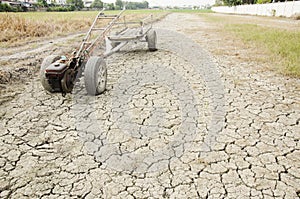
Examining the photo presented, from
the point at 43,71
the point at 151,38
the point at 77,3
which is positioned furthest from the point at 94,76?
the point at 77,3

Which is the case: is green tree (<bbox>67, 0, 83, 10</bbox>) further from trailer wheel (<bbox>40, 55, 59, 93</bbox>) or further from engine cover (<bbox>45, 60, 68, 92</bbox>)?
engine cover (<bbox>45, 60, 68, 92</bbox>)

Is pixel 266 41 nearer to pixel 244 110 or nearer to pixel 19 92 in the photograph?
pixel 244 110

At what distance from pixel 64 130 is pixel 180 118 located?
158cm

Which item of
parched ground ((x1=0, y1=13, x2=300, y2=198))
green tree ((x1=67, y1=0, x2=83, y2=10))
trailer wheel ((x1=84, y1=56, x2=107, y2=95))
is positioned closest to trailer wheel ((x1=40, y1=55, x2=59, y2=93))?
parched ground ((x1=0, y1=13, x2=300, y2=198))

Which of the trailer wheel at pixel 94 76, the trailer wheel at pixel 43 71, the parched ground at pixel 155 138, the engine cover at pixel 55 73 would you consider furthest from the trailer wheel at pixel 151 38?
the engine cover at pixel 55 73

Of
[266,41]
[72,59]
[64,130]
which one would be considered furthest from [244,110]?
[266,41]

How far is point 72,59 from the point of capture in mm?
3777

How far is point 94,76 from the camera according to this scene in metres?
3.61

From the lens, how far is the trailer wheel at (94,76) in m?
3.59

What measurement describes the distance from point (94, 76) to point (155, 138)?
1.47 m

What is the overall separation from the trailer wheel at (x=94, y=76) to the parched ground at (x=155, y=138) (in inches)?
7.7

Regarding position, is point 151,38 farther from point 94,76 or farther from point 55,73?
point 55,73

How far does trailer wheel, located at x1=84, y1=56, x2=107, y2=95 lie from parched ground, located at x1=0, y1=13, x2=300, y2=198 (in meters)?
0.19

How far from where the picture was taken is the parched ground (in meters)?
2.10
